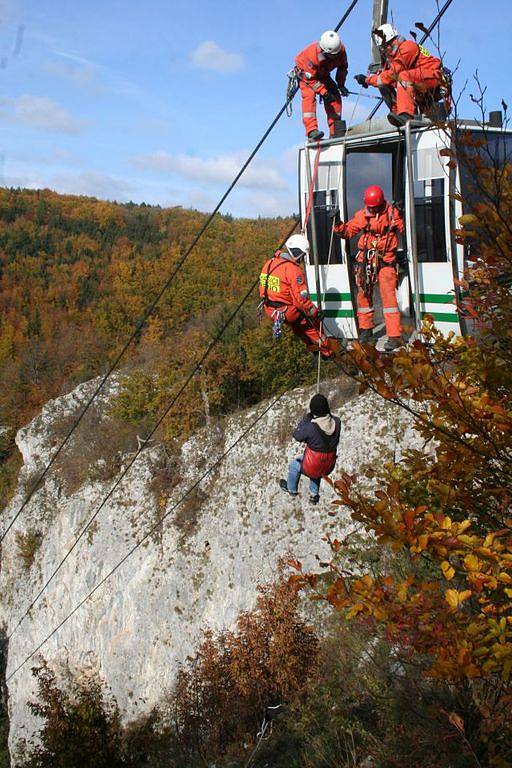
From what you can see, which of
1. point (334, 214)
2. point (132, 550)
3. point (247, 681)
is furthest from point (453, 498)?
point (132, 550)

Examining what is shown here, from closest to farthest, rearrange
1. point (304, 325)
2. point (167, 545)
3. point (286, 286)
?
point (286, 286) < point (304, 325) < point (167, 545)

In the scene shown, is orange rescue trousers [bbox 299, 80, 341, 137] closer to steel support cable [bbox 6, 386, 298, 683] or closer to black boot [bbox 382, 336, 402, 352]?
black boot [bbox 382, 336, 402, 352]

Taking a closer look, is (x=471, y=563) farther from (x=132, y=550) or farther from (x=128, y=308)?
(x=128, y=308)

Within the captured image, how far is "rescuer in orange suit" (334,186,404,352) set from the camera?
7723 millimetres

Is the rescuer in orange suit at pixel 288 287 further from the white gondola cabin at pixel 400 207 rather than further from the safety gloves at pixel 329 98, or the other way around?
the safety gloves at pixel 329 98

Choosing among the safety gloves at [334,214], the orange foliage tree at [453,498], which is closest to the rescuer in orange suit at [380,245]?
the safety gloves at [334,214]

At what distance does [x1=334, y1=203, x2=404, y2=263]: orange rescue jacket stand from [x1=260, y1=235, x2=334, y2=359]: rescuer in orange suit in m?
0.61

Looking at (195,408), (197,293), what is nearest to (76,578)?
(195,408)

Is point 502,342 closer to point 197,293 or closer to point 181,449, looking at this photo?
point 181,449

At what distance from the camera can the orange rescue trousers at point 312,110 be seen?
8023mm

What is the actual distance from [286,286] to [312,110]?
96.7 inches

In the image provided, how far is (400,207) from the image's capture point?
8227 mm

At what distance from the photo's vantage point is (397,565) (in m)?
13.1

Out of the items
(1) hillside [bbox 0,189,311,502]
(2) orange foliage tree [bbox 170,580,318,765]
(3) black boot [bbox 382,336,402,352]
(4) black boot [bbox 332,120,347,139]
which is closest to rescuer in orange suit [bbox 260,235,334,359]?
(3) black boot [bbox 382,336,402,352]
